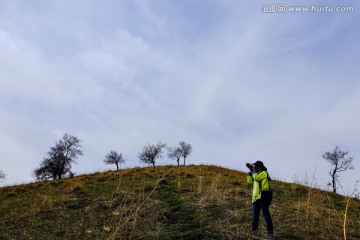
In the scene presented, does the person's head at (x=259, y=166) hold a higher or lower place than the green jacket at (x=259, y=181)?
higher

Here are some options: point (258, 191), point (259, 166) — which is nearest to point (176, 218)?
point (258, 191)

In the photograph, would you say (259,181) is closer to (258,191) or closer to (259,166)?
(258,191)

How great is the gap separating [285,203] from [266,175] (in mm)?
4979

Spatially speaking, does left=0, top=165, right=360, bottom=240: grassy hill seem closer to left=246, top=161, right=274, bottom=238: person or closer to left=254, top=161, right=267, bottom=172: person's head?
left=246, top=161, right=274, bottom=238: person

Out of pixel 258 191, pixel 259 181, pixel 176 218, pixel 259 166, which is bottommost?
pixel 176 218

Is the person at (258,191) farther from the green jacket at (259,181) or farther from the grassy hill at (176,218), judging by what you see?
the grassy hill at (176,218)

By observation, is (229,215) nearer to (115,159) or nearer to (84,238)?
(84,238)

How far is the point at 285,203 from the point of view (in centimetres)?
1329

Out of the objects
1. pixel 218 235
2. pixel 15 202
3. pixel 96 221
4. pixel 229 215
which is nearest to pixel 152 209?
pixel 96 221

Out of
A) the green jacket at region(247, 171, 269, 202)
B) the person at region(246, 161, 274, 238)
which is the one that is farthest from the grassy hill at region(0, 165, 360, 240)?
the green jacket at region(247, 171, 269, 202)

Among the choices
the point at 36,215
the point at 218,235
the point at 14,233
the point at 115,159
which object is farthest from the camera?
the point at 115,159

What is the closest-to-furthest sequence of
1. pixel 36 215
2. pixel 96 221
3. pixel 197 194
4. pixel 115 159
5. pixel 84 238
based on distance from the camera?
1. pixel 84 238
2. pixel 96 221
3. pixel 36 215
4. pixel 197 194
5. pixel 115 159

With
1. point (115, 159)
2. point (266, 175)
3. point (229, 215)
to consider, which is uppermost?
point (115, 159)

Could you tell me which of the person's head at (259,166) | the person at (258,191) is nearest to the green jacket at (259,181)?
the person at (258,191)
